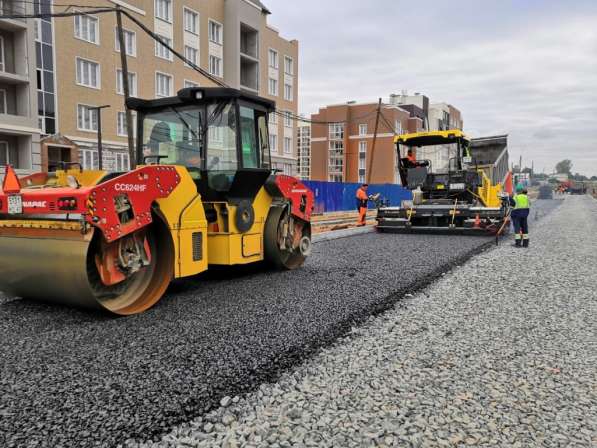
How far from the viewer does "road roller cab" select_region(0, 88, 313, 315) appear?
→ 4258 mm

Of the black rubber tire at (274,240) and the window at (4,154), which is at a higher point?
the window at (4,154)

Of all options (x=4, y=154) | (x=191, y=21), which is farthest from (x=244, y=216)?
(x=191, y=21)

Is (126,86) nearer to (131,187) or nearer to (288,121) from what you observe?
(131,187)

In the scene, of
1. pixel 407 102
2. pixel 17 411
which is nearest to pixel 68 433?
pixel 17 411

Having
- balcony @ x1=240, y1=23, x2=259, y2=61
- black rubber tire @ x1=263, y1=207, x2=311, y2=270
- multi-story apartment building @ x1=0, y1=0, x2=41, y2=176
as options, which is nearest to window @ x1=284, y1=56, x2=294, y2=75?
balcony @ x1=240, y1=23, x2=259, y2=61

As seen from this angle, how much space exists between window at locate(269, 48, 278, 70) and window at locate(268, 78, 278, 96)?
1.11 metres

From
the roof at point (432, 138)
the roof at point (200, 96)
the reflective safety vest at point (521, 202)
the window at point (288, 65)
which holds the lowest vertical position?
the reflective safety vest at point (521, 202)

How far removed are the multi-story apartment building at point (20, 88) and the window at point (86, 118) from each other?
210cm

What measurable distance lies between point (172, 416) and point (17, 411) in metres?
0.90

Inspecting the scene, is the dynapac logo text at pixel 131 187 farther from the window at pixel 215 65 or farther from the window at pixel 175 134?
the window at pixel 215 65

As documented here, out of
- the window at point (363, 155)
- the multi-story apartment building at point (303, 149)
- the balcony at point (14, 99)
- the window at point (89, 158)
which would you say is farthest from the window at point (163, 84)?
the multi-story apartment building at point (303, 149)

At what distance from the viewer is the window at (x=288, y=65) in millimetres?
39950

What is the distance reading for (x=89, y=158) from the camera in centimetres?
2472

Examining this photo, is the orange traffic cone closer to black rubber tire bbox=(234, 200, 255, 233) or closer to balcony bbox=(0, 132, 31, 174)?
black rubber tire bbox=(234, 200, 255, 233)
